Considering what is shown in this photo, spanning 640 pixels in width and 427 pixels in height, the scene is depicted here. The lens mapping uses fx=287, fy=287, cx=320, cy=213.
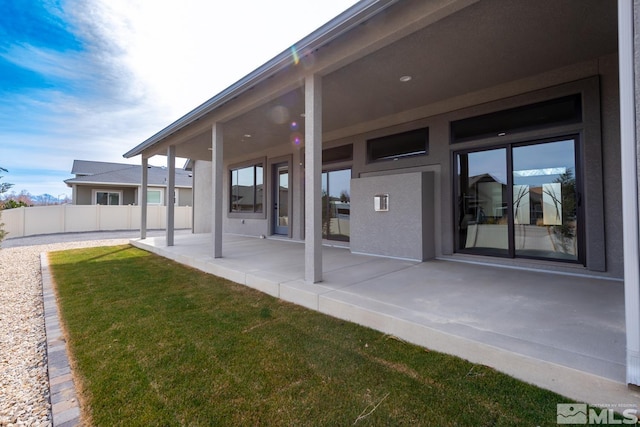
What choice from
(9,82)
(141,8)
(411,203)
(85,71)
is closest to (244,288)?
(411,203)

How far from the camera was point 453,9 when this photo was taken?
2.63 m

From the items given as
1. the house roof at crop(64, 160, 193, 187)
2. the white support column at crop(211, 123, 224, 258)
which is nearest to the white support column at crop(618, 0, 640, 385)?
the white support column at crop(211, 123, 224, 258)

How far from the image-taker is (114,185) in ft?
60.6

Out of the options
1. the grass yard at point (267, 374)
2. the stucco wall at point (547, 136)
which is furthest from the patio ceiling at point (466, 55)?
the grass yard at point (267, 374)

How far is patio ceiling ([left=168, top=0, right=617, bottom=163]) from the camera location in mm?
2885

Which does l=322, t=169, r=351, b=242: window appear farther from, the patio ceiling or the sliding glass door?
the sliding glass door

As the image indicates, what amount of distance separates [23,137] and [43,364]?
24880 millimetres

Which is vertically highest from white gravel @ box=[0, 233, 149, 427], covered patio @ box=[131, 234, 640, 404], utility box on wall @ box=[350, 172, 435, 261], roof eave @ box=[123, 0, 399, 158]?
roof eave @ box=[123, 0, 399, 158]

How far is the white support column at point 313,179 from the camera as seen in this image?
12.1 feet

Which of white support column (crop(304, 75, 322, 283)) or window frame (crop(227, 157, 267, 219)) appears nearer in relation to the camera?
white support column (crop(304, 75, 322, 283))

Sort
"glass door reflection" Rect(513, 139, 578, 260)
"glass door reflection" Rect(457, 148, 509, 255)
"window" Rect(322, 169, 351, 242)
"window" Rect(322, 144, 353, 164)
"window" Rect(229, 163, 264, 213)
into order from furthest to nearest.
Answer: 1. "window" Rect(229, 163, 264, 213)
2. "window" Rect(322, 169, 351, 242)
3. "window" Rect(322, 144, 353, 164)
4. "glass door reflection" Rect(457, 148, 509, 255)
5. "glass door reflection" Rect(513, 139, 578, 260)

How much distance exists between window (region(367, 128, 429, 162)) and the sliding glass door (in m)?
0.79

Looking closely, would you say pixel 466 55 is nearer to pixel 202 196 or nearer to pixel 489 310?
pixel 489 310

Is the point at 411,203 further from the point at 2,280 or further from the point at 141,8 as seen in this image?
the point at 2,280
